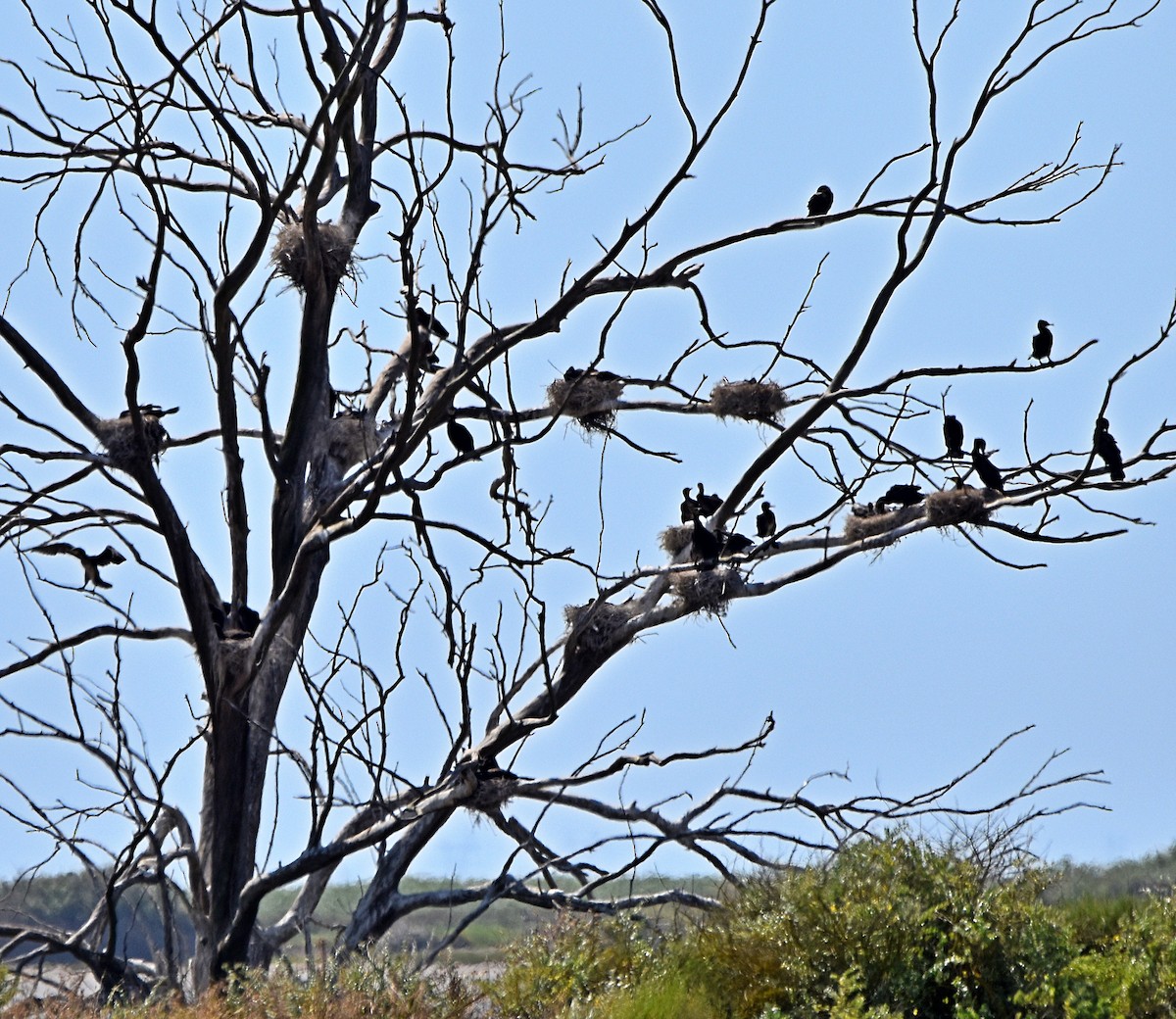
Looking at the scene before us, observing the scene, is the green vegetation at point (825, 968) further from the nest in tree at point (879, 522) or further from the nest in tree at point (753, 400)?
the nest in tree at point (753, 400)

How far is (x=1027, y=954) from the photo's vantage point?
688 cm

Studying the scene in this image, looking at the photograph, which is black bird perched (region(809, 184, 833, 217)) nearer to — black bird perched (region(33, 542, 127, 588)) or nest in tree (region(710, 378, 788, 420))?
nest in tree (region(710, 378, 788, 420))

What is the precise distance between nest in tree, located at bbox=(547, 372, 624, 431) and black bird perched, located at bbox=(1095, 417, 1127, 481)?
3.44m

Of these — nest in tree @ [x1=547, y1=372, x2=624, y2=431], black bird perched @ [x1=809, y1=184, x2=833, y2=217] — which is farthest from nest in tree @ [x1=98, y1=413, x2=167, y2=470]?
black bird perched @ [x1=809, y1=184, x2=833, y2=217]

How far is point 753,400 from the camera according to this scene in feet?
33.5

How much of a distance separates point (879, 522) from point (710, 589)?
1436 mm

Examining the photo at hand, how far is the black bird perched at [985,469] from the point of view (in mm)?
9906

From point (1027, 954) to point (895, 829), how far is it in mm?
1037

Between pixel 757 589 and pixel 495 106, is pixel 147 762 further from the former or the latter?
pixel 495 106

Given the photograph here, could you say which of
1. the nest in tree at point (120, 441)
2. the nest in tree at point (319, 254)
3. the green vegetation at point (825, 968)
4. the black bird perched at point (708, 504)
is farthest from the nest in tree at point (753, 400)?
the nest in tree at point (120, 441)

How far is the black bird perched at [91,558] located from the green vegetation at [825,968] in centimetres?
424

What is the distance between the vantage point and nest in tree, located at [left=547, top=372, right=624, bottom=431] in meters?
10.2

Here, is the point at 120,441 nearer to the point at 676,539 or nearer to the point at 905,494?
the point at 676,539

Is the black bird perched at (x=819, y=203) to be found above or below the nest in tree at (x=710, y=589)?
above
